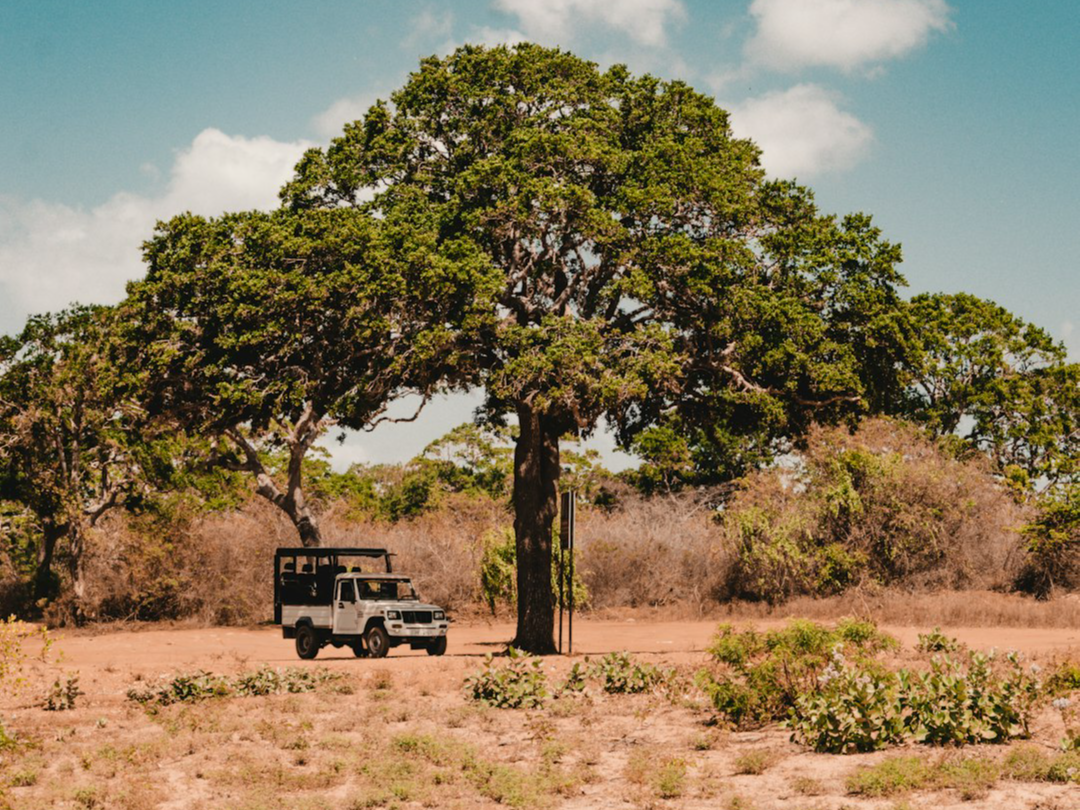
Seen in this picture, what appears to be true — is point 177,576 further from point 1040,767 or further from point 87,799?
point 1040,767

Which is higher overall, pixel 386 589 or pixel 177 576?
pixel 177 576

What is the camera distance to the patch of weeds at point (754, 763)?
10.8m

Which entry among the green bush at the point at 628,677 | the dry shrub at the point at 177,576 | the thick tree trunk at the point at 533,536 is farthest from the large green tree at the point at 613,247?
the dry shrub at the point at 177,576

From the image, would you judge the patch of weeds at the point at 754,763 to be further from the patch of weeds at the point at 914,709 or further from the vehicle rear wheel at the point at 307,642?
the vehicle rear wheel at the point at 307,642

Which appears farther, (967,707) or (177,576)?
(177,576)

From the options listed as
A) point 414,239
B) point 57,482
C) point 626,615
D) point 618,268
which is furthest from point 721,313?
point 57,482

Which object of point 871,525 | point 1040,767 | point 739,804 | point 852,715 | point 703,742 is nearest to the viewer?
point 739,804

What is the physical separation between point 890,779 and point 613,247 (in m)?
15.0

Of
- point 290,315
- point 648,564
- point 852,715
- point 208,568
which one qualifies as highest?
point 290,315

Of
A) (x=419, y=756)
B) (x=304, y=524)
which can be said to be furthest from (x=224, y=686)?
(x=304, y=524)

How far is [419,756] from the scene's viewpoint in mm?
11906

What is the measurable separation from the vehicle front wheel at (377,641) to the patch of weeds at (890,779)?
583 inches

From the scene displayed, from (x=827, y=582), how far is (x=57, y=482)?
983 inches

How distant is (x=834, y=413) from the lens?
80.7ft
